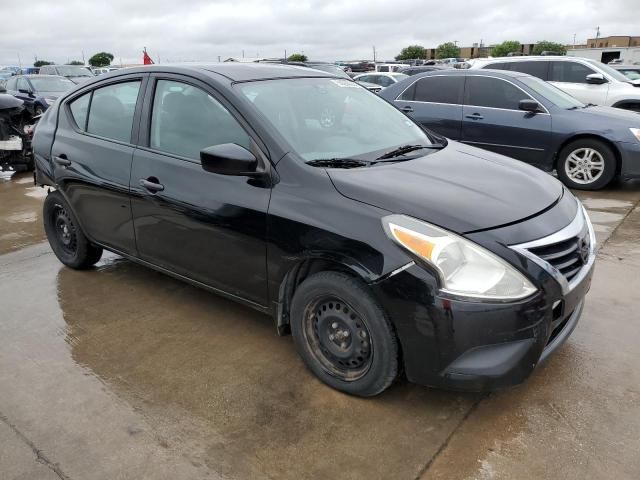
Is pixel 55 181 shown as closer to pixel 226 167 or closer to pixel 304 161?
pixel 226 167

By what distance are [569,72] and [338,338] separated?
9.42 m

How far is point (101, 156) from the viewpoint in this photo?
3787 mm

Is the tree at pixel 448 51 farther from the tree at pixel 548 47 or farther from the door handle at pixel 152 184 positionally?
the door handle at pixel 152 184

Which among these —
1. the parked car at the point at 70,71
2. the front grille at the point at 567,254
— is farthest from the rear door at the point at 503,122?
the parked car at the point at 70,71

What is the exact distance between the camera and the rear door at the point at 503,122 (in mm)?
7051

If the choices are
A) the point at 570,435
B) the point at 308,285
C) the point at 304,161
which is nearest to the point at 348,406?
the point at 308,285

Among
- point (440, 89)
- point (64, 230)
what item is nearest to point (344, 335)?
point (64, 230)

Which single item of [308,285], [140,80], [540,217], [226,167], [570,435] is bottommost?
[570,435]

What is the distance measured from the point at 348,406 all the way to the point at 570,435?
1.02 meters

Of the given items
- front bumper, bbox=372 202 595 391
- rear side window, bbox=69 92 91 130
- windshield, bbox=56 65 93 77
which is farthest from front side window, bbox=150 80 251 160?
windshield, bbox=56 65 93 77

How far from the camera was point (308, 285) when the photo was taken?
2.72m

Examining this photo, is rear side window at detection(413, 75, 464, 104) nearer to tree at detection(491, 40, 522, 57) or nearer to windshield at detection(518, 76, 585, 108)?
windshield at detection(518, 76, 585, 108)

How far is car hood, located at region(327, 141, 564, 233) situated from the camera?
2475 millimetres

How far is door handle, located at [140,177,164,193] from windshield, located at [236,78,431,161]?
0.77 metres
